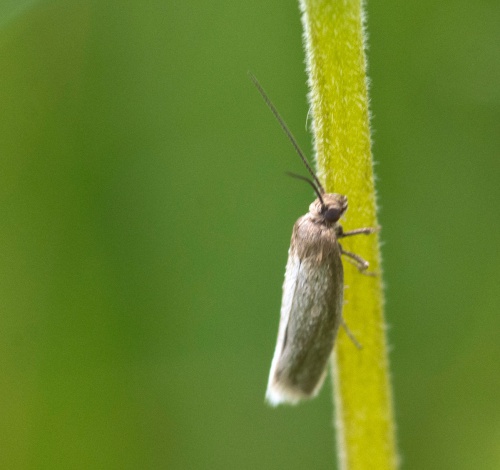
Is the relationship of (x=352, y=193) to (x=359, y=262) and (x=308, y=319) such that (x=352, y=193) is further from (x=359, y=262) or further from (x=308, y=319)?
(x=308, y=319)

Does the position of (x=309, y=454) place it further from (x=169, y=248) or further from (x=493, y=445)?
(x=169, y=248)

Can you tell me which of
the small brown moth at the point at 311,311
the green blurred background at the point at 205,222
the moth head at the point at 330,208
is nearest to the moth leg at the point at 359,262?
the moth head at the point at 330,208

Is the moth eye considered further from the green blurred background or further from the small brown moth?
the green blurred background

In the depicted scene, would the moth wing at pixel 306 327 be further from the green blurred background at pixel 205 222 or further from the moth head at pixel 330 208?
the green blurred background at pixel 205 222

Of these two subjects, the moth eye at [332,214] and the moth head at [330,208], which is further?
the moth eye at [332,214]

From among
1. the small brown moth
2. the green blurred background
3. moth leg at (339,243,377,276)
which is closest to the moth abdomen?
the small brown moth

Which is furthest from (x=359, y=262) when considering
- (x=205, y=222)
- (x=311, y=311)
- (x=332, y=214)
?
(x=205, y=222)
